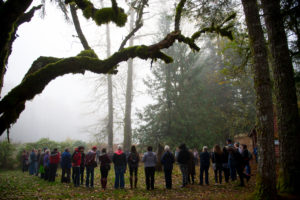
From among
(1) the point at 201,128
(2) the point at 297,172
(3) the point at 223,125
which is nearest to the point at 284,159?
(2) the point at 297,172

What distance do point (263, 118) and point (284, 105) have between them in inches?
54.3

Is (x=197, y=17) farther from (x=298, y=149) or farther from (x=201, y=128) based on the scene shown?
(x=201, y=128)

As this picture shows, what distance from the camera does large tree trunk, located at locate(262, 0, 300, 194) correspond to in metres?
6.31

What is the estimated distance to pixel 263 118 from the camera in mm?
5816

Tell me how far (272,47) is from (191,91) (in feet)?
57.0

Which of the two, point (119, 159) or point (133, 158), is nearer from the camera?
point (119, 159)

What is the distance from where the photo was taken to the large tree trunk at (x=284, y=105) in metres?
6.31

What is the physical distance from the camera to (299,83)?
9188mm

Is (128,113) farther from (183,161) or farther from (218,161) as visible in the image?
(218,161)

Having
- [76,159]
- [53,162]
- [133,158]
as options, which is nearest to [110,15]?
[133,158]

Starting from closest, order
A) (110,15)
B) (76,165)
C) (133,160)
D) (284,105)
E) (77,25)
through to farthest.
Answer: (110,15) → (77,25) → (284,105) → (133,160) → (76,165)

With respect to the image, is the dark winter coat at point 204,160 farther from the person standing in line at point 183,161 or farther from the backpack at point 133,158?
the backpack at point 133,158

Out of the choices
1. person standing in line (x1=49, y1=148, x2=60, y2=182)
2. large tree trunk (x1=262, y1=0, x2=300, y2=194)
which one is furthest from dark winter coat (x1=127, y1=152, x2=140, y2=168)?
large tree trunk (x1=262, y1=0, x2=300, y2=194)

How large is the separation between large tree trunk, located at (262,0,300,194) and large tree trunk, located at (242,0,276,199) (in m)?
1.05
